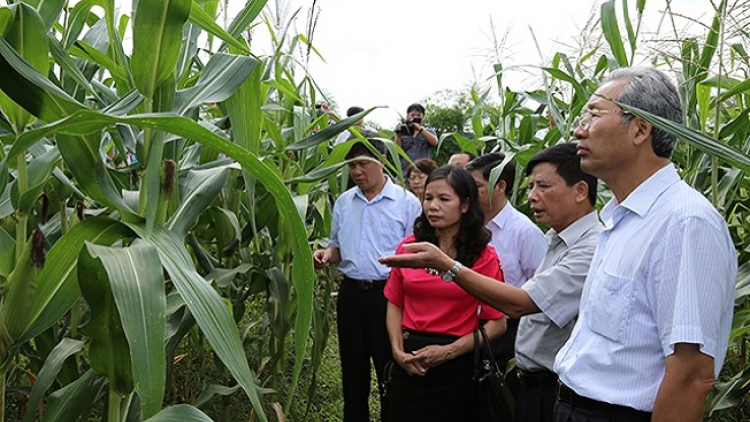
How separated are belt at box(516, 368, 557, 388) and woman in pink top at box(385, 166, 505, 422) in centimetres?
41

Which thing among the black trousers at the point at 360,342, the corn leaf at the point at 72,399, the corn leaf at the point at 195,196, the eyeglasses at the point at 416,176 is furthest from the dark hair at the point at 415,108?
the corn leaf at the point at 72,399

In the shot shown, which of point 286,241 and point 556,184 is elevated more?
point 556,184

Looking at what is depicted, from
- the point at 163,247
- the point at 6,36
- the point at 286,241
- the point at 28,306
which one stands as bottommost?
the point at 286,241

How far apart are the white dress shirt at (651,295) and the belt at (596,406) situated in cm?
2

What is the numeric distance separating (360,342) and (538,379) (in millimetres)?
1405

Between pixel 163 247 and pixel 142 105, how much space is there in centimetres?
31

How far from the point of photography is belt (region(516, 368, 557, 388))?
224 cm

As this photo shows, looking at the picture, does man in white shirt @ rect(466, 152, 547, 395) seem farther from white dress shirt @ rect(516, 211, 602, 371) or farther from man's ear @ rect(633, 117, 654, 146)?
man's ear @ rect(633, 117, 654, 146)

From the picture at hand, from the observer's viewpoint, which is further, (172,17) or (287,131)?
(287,131)

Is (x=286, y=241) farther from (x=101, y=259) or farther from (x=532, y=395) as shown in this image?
(x=101, y=259)

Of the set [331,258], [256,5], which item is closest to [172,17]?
[256,5]

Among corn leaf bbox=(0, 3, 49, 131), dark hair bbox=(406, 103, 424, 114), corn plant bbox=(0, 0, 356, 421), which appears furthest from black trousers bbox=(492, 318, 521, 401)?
dark hair bbox=(406, 103, 424, 114)

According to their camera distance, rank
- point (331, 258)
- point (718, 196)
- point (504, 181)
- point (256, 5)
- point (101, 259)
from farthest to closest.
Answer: point (331, 258), point (504, 181), point (718, 196), point (256, 5), point (101, 259)

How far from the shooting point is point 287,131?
2732 millimetres
